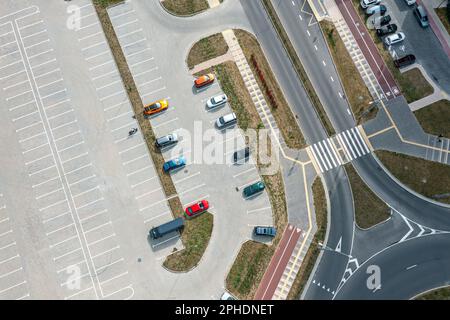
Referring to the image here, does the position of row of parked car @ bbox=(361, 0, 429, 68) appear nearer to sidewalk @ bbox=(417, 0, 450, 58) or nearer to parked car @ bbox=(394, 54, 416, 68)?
parked car @ bbox=(394, 54, 416, 68)

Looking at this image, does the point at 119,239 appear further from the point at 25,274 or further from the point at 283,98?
the point at 283,98

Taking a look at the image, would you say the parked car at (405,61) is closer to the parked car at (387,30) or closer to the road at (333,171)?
the parked car at (387,30)

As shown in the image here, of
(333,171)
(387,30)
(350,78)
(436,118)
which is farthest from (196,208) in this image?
(387,30)

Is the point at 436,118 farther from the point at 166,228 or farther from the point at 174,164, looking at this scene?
the point at 166,228

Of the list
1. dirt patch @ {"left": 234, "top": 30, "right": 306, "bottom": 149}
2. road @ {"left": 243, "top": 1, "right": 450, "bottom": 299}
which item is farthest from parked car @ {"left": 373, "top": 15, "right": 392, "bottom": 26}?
dirt patch @ {"left": 234, "top": 30, "right": 306, "bottom": 149}
